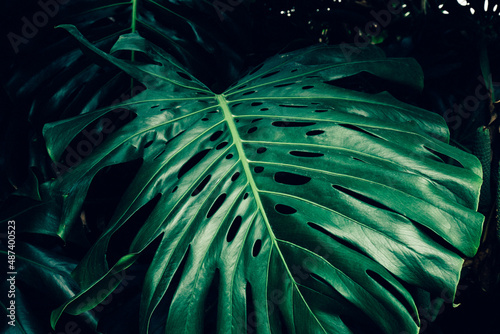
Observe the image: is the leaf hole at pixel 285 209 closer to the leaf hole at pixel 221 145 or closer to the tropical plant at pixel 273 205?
the tropical plant at pixel 273 205

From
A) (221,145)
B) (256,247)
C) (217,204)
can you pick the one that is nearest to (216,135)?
(221,145)

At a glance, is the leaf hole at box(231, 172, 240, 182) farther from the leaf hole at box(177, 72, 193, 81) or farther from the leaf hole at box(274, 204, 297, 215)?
the leaf hole at box(177, 72, 193, 81)

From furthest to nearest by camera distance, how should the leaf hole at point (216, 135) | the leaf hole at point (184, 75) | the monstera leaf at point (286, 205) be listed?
the leaf hole at point (184, 75) → the leaf hole at point (216, 135) → the monstera leaf at point (286, 205)

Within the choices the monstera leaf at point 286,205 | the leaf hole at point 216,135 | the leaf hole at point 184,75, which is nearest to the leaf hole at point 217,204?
the monstera leaf at point 286,205

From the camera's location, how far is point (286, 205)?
64cm

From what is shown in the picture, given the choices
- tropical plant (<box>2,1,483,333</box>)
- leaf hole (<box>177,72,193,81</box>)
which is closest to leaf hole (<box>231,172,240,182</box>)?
tropical plant (<box>2,1,483,333</box>)

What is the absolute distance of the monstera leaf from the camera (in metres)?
0.57

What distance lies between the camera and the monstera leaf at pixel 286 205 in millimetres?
573

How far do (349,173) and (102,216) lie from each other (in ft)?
2.26

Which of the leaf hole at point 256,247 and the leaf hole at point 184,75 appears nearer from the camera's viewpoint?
the leaf hole at point 256,247

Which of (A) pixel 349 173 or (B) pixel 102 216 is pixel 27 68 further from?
(A) pixel 349 173

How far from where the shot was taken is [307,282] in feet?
1.90

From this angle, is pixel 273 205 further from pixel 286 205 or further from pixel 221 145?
pixel 221 145

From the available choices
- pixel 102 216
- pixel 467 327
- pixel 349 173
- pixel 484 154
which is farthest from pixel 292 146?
pixel 467 327
